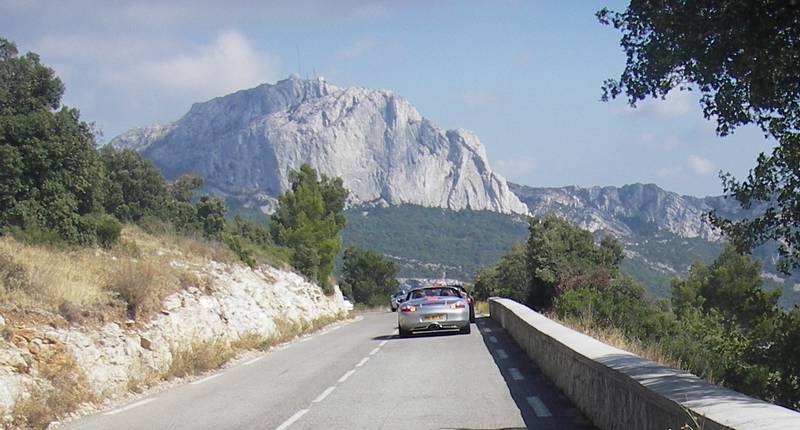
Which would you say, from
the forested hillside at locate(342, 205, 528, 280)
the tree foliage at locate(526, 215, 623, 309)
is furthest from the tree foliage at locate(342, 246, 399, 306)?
the tree foliage at locate(526, 215, 623, 309)

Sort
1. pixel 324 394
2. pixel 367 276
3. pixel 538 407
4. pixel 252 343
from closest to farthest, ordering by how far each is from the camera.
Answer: pixel 538 407
pixel 324 394
pixel 252 343
pixel 367 276

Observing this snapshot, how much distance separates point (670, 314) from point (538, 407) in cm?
3556

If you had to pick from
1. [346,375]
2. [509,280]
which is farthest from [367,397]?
[509,280]

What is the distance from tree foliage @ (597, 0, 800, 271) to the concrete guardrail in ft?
8.66

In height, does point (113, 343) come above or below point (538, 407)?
above

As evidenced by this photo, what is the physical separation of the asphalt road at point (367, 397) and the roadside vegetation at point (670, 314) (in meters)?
2.71

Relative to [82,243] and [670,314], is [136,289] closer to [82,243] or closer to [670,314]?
[82,243]

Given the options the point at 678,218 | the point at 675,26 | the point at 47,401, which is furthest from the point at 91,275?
the point at 678,218

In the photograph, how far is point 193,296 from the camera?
21766 mm

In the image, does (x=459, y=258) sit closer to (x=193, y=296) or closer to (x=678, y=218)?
(x=678, y=218)

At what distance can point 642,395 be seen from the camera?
6.95m

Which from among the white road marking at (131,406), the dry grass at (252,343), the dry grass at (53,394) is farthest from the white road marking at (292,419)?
the dry grass at (252,343)

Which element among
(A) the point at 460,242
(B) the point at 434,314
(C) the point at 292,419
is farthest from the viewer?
(A) the point at 460,242

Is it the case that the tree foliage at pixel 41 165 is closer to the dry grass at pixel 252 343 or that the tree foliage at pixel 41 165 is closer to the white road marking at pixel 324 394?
the dry grass at pixel 252 343
